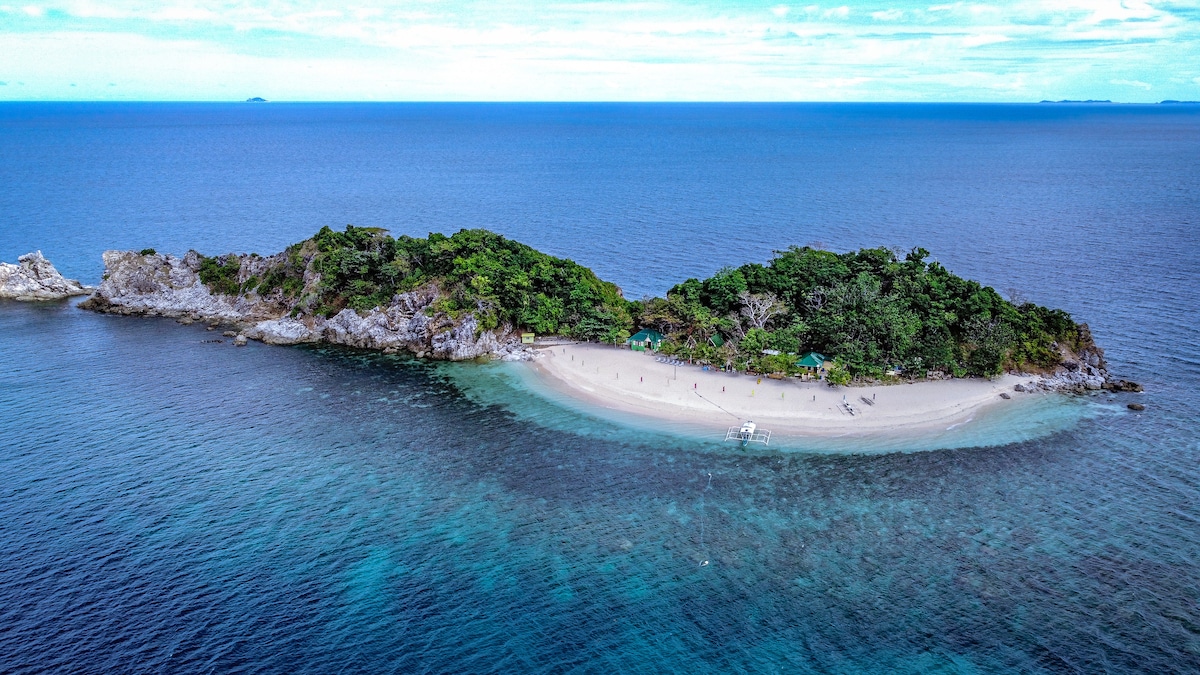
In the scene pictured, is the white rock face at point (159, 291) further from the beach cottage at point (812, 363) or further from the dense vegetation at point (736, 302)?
the beach cottage at point (812, 363)

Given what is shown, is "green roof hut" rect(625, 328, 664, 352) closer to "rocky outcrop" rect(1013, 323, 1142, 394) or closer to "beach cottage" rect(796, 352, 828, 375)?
"beach cottage" rect(796, 352, 828, 375)

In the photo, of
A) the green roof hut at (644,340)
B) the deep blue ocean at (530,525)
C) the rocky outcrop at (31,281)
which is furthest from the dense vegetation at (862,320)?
the rocky outcrop at (31,281)

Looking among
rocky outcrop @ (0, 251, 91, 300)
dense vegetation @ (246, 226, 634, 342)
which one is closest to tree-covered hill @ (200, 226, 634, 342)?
dense vegetation @ (246, 226, 634, 342)

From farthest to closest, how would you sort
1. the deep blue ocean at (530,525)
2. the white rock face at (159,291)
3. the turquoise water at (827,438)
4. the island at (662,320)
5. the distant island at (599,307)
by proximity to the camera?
the white rock face at (159,291), the distant island at (599,307), the island at (662,320), the turquoise water at (827,438), the deep blue ocean at (530,525)

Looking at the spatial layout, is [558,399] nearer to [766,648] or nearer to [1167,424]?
[766,648]

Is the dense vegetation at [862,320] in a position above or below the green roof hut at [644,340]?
above

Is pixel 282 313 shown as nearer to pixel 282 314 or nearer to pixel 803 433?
pixel 282 314

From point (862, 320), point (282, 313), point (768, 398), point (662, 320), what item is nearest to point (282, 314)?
point (282, 313)
